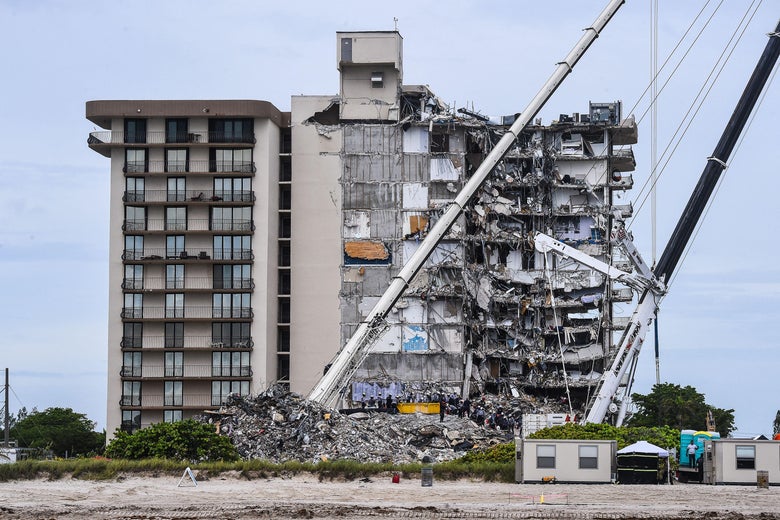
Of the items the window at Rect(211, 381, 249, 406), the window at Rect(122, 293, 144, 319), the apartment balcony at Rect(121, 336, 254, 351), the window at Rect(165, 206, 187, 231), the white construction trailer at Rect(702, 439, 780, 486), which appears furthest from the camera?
the window at Rect(165, 206, 187, 231)

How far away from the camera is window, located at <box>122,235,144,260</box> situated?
4286 inches

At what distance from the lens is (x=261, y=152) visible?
108625 mm

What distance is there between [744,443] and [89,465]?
28.6m

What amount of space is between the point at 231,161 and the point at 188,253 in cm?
745

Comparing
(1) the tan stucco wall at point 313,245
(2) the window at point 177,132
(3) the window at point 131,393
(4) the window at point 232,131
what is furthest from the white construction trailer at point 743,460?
(2) the window at point 177,132

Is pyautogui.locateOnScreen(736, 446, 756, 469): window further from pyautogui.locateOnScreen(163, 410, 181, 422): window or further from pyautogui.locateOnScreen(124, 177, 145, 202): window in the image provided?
pyautogui.locateOnScreen(124, 177, 145, 202): window

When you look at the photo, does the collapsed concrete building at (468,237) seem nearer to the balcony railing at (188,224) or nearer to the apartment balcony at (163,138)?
the apartment balcony at (163,138)

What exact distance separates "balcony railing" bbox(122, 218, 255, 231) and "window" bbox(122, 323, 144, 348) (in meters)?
7.14

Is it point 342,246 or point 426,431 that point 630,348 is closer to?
point 426,431

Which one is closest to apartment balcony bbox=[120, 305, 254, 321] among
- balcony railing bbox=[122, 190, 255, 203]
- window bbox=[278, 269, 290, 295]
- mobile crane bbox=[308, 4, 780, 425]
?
window bbox=[278, 269, 290, 295]

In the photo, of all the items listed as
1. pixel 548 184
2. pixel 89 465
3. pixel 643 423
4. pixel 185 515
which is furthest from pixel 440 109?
pixel 185 515

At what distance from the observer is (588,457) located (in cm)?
6331

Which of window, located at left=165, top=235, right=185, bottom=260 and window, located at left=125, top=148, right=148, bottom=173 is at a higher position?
window, located at left=125, top=148, right=148, bottom=173

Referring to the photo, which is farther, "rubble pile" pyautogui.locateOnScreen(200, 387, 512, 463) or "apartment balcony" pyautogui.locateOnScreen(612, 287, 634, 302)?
"apartment balcony" pyautogui.locateOnScreen(612, 287, 634, 302)
